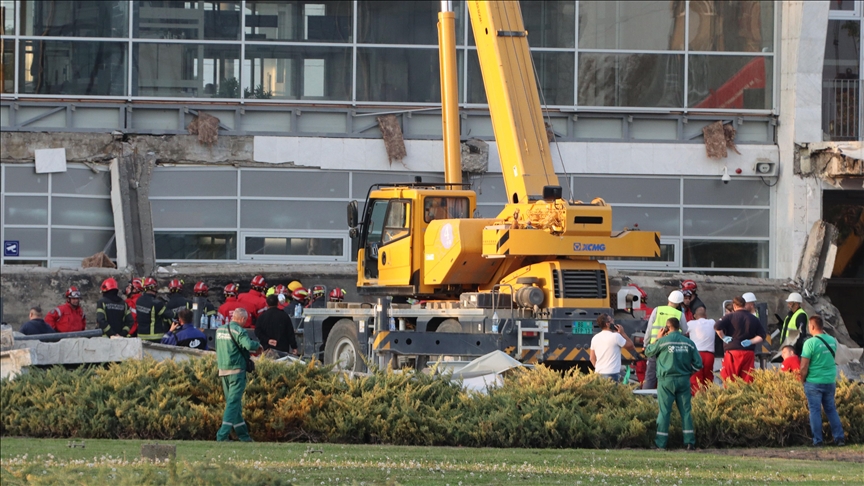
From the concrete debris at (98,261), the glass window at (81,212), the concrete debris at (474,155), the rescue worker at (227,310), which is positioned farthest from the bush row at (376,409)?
the concrete debris at (474,155)

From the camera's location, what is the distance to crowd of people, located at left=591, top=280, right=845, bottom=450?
13305 millimetres

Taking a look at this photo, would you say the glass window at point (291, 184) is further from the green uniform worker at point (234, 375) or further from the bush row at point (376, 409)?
the green uniform worker at point (234, 375)

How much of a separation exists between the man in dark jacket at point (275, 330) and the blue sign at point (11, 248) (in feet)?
33.6

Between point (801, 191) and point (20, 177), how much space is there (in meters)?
17.1

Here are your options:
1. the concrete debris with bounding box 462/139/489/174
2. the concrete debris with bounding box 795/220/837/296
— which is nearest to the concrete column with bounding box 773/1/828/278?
the concrete debris with bounding box 795/220/837/296

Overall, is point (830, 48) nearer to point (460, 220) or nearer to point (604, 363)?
point (460, 220)

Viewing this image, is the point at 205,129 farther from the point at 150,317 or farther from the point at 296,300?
the point at 150,317

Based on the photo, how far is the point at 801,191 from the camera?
28.0 metres

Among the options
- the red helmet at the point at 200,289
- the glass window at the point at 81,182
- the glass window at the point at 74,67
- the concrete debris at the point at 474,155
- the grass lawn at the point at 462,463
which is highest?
the glass window at the point at 74,67

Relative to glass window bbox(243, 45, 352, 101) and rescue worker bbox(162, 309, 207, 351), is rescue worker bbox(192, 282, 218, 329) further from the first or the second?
glass window bbox(243, 45, 352, 101)

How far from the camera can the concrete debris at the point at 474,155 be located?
91.0ft

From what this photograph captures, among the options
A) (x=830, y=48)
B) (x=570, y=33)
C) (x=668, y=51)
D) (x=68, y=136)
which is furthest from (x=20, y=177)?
(x=830, y=48)

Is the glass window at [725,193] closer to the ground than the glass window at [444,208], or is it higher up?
higher up

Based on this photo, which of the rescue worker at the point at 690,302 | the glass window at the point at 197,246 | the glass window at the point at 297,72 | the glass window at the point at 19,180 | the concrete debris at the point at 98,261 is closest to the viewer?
the rescue worker at the point at 690,302
